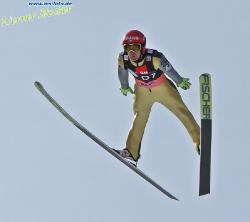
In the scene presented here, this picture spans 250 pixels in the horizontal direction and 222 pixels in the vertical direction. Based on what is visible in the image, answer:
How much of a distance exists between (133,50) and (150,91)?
1275mm

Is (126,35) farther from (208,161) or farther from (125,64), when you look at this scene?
(208,161)

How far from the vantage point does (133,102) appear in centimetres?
1505

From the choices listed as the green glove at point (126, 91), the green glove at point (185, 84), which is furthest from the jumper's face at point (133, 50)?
the green glove at point (185, 84)

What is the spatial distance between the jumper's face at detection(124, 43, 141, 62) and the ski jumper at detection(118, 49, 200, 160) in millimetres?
163

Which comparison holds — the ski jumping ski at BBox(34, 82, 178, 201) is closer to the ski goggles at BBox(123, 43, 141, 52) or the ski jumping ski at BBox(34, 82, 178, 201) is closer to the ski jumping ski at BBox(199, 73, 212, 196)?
the ski jumping ski at BBox(199, 73, 212, 196)

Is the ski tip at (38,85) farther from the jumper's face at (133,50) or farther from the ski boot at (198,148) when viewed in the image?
the ski boot at (198,148)

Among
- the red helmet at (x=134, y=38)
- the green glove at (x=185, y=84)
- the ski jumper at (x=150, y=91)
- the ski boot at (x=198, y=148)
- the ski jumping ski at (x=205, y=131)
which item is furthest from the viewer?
the ski boot at (x=198, y=148)

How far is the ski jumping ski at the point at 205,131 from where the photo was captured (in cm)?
1398

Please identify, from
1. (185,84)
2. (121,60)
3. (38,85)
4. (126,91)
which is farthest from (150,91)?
(38,85)

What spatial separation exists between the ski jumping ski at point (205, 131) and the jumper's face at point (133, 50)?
143 cm

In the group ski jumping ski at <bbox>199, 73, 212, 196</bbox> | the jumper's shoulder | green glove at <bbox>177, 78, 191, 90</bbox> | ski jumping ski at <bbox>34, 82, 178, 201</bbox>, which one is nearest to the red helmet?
the jumper's shoulder

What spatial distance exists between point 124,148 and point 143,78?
180 centimetres

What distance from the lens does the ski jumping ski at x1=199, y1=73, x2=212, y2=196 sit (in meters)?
14.0

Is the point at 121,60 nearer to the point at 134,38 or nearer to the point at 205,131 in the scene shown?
the point at 134,38
